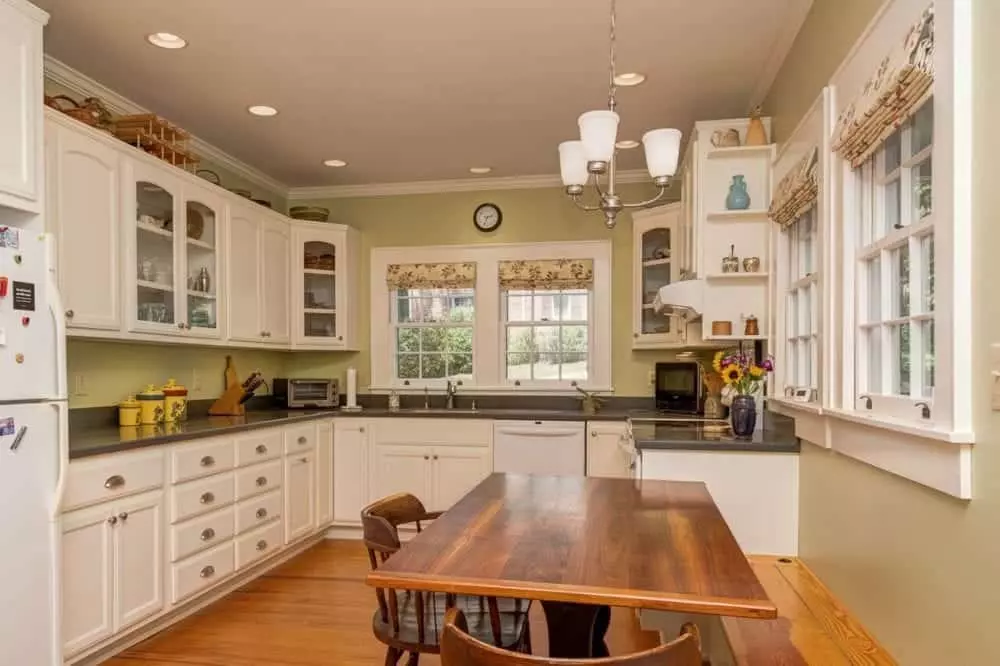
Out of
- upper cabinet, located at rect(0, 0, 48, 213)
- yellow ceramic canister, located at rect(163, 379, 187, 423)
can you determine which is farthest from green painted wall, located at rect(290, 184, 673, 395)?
upper cabinet, located at rect(0, 0, 48, 213)

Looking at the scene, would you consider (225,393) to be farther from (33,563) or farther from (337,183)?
(33,563)

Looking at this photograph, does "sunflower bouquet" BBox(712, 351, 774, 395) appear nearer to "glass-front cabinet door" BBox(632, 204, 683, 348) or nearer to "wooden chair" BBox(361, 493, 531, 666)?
"glass-front cabinet door" BBox(632, 204, 683, 348)

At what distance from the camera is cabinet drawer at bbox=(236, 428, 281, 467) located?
3.73 meters

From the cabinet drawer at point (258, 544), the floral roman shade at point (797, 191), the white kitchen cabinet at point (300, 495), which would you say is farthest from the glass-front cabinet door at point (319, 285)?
the floral roman shade at point (797, 191)

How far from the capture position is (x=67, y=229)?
9.59 feet

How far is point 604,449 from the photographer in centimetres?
450

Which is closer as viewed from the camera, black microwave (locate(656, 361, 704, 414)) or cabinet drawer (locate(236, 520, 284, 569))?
cabinet drawer (locate(236, 520, 284, 569))

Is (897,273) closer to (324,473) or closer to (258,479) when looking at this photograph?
(258,479)

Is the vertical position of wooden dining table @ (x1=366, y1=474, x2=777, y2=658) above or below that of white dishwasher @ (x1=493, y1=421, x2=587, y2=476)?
above

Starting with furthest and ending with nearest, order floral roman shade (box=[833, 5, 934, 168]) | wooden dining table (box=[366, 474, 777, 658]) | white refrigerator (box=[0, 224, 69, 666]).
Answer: white refrigerator (box=[0, 224, 69, 666]), floral roman shade (box=[833, 5, 934, 168]), wooden dining table (box=[366, 474, 777, 658])

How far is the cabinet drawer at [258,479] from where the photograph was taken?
3.73 metres

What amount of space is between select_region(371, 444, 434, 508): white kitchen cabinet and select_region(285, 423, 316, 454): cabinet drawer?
18.5 inches

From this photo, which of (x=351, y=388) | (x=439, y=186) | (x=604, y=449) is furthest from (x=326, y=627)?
(x=439, y=186)

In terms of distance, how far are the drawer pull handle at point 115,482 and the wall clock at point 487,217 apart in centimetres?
319
